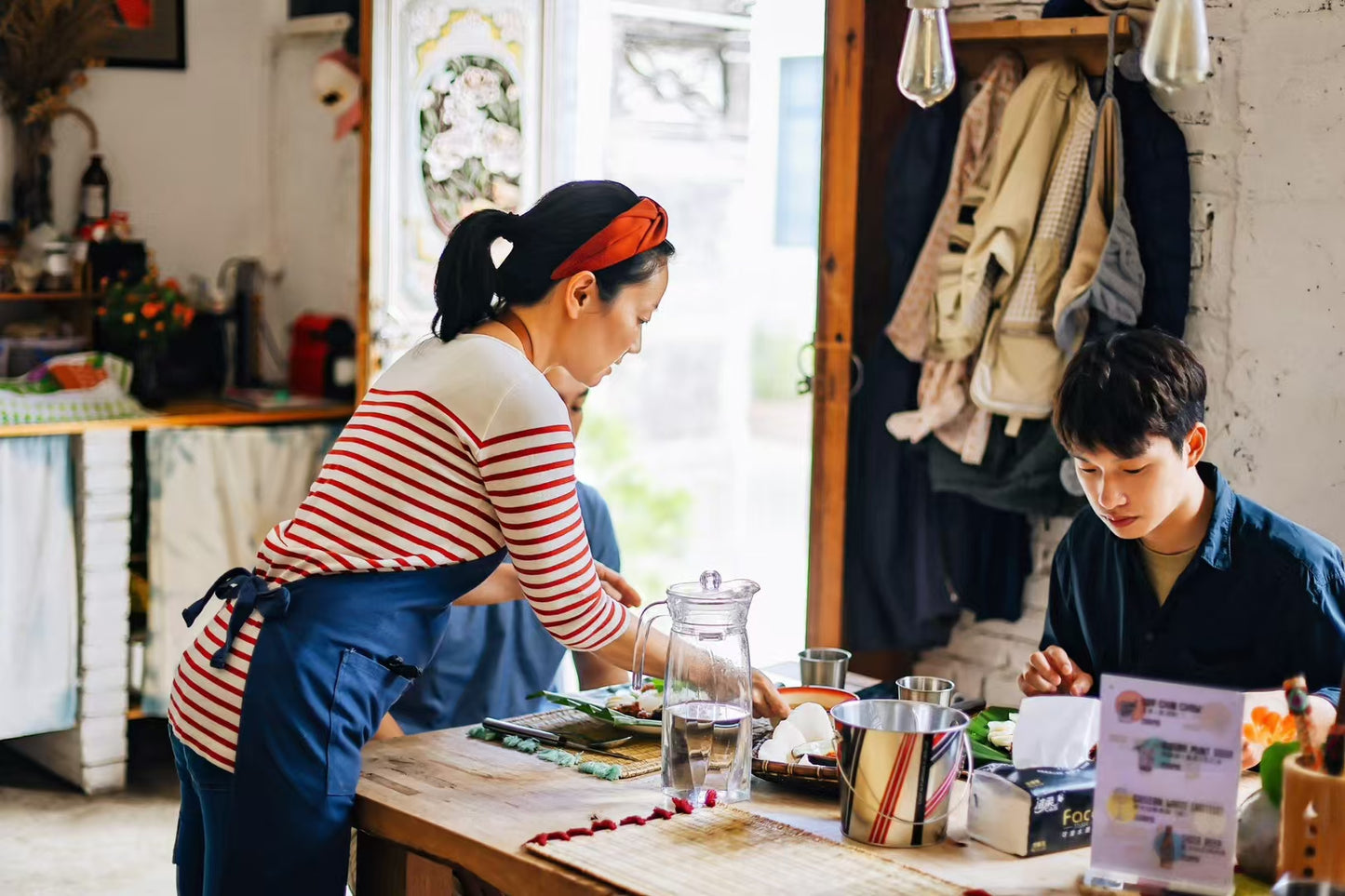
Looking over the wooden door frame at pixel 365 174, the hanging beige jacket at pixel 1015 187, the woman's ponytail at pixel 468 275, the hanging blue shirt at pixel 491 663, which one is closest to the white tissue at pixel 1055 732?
the woman's ponytail at pixel 468 275

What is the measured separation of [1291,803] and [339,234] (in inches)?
140

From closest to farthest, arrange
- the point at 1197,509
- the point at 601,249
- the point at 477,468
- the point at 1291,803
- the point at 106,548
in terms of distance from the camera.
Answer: the point at 1291,803 → the point at 477,468 → the point at 601,249 → the point at 1197,509 → the point at 106,548

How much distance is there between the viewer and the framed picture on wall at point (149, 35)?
4328mm

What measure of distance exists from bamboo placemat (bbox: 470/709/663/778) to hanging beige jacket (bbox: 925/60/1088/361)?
4.90 feet

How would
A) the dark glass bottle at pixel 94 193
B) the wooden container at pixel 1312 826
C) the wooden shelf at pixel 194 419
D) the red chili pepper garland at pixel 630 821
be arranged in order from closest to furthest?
the wooden container at pixel 1312 826, the red chili pepper garland at pixel 630 821, the wooden shelf at pixel 194 419, the dark glass bottle at pixel 94 193

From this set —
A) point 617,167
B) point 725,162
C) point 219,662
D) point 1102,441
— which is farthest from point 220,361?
point 1102,441

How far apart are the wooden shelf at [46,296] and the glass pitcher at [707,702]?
299cm

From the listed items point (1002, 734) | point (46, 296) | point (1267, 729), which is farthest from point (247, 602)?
point (46, 296)

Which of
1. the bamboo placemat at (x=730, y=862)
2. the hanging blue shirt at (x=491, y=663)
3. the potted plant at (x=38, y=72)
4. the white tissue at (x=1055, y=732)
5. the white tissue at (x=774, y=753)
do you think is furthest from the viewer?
the potted plant at (x=38, y=72)

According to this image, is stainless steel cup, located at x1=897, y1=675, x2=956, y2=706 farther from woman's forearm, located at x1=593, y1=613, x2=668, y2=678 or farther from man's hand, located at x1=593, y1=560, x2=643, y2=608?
man's hand, located at x1=593, y1=560, x2=643, y2=608

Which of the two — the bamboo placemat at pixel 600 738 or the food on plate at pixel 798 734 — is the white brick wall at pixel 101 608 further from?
the food on plate at pixel 798 734

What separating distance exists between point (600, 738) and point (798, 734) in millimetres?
281

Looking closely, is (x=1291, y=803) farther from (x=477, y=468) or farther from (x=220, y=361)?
(x=220, y=361)

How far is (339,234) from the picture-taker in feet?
14.5
